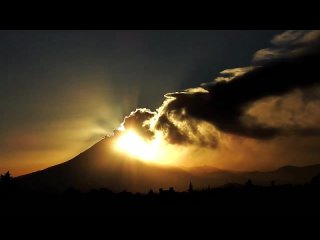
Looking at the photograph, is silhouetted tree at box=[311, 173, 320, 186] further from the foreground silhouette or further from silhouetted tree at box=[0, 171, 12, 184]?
silhouetted tree at box=[0, 171, 12, 184]

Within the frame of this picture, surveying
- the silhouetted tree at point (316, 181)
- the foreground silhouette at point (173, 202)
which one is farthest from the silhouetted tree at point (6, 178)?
the silhouetted tree at point (316, 181)

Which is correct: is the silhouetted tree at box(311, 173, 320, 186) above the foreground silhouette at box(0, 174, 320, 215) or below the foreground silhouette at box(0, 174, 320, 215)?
above

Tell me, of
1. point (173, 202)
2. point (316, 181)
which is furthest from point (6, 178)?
point (316, 181)

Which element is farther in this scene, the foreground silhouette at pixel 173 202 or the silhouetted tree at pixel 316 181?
the silhouetted tree at pixel 316 181

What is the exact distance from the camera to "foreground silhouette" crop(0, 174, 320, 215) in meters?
79.9

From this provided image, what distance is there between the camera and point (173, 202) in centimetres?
9806

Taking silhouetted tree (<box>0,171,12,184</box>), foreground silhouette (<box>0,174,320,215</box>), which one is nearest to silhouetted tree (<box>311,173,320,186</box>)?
foreground silhouette (<box>0,174,320,215</box>)

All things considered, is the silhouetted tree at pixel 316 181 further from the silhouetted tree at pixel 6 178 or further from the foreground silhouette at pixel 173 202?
the silhouetted tree at pixel 6 178

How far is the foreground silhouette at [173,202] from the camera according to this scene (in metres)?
79.9

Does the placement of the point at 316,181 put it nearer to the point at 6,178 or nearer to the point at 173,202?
the point at 173,202
